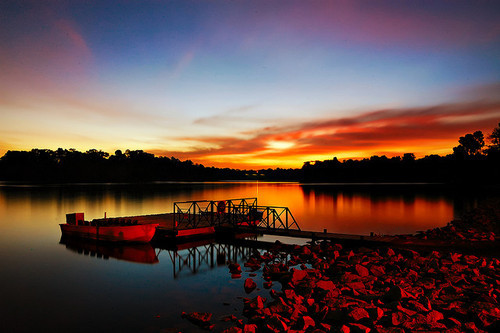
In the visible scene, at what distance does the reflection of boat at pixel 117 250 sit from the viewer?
2477 centimetres

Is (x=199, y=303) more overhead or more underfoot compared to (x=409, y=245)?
more underfoot

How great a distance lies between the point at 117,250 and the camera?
27.2m

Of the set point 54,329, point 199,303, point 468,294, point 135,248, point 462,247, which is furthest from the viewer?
point 135,248

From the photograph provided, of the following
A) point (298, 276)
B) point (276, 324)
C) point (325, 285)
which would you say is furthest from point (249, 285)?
point (276, 324)

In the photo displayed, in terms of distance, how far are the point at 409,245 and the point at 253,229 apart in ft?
40.1

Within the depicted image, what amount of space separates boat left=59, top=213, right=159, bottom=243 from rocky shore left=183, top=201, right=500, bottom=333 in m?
10.5

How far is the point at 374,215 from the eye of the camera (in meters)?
56.8

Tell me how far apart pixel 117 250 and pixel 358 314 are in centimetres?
2210

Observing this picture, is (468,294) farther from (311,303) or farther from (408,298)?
(311,303)

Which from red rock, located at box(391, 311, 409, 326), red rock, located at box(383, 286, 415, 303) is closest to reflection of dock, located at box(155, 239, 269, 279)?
red rock, located at box(383, 286, 415, 303)

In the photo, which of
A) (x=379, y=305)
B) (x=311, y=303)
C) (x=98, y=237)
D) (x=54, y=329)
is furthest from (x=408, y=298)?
(x=98, y=237)

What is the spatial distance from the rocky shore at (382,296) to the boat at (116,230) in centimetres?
1054

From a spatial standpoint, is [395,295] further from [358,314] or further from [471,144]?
[471,144]

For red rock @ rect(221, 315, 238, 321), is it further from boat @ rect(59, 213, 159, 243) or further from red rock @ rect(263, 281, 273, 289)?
boat @ rect(59, 213, 159, 243)
